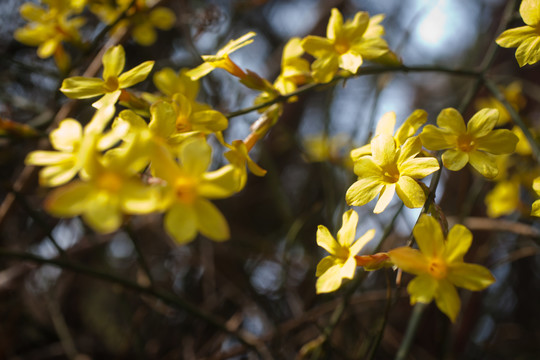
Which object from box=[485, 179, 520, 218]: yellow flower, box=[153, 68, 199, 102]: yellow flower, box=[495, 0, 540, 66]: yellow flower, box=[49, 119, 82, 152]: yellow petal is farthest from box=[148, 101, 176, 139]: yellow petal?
box=[485, 179, 520, 218]: yellow flower

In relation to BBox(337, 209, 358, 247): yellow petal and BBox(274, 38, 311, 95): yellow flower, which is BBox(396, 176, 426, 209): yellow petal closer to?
BBox(337, 209, 358, 247): yellow petal

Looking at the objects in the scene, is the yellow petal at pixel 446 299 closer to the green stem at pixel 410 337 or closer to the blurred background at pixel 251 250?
the green stem at pixel 410 337

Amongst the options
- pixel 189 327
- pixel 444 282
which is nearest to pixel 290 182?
pixel 189 327

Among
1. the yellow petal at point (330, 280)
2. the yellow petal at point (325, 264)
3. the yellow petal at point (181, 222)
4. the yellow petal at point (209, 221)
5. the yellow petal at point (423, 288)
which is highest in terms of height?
the yellow petal at point (181, 222)

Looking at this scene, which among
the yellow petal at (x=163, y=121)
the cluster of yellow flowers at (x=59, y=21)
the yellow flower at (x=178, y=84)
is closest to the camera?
the yellow petal at (x=163, y=121)

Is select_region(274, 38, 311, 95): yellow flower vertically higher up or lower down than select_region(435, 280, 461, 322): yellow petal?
higher up

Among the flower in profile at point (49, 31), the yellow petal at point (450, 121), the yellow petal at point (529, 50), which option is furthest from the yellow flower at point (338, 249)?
the flower in profile at point (49, 31)

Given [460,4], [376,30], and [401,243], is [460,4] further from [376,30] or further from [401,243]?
[376,30]
